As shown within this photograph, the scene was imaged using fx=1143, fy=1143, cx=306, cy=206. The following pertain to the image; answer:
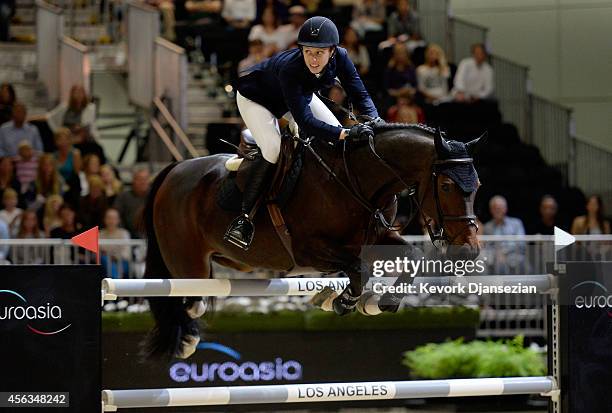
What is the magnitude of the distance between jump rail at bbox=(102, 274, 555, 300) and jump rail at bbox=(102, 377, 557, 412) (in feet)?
1.43

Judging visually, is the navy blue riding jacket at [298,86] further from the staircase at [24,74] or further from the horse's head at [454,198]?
the staircase at [24,74]

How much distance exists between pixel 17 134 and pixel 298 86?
6.18 metres

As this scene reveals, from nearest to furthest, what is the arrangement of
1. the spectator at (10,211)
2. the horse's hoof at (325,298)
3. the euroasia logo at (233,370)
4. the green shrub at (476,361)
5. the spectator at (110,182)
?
the horse's hoof at (325,298)
the euroasia logo at (233,370)
the green shrub at (476,361)
the spectator at (10,211)
the spectator at (110,182)

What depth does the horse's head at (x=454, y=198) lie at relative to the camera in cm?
489

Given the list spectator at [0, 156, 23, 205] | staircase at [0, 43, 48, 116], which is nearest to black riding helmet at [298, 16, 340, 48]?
spectator at [0, 156, 23, 205]

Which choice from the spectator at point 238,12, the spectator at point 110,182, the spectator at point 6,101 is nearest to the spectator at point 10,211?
the spectator at point 110,182

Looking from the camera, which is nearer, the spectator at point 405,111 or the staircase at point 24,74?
the spectator at point 405,111

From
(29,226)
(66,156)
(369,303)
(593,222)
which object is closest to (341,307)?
(369,303)

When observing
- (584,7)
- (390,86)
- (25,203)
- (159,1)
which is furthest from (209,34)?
(584,7)

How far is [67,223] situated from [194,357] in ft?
6.78

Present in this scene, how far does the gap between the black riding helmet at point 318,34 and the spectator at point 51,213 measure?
481 cm

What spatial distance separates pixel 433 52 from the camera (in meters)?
11.5

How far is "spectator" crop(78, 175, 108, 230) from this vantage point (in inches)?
377

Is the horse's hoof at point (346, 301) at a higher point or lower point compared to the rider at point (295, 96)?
lower
